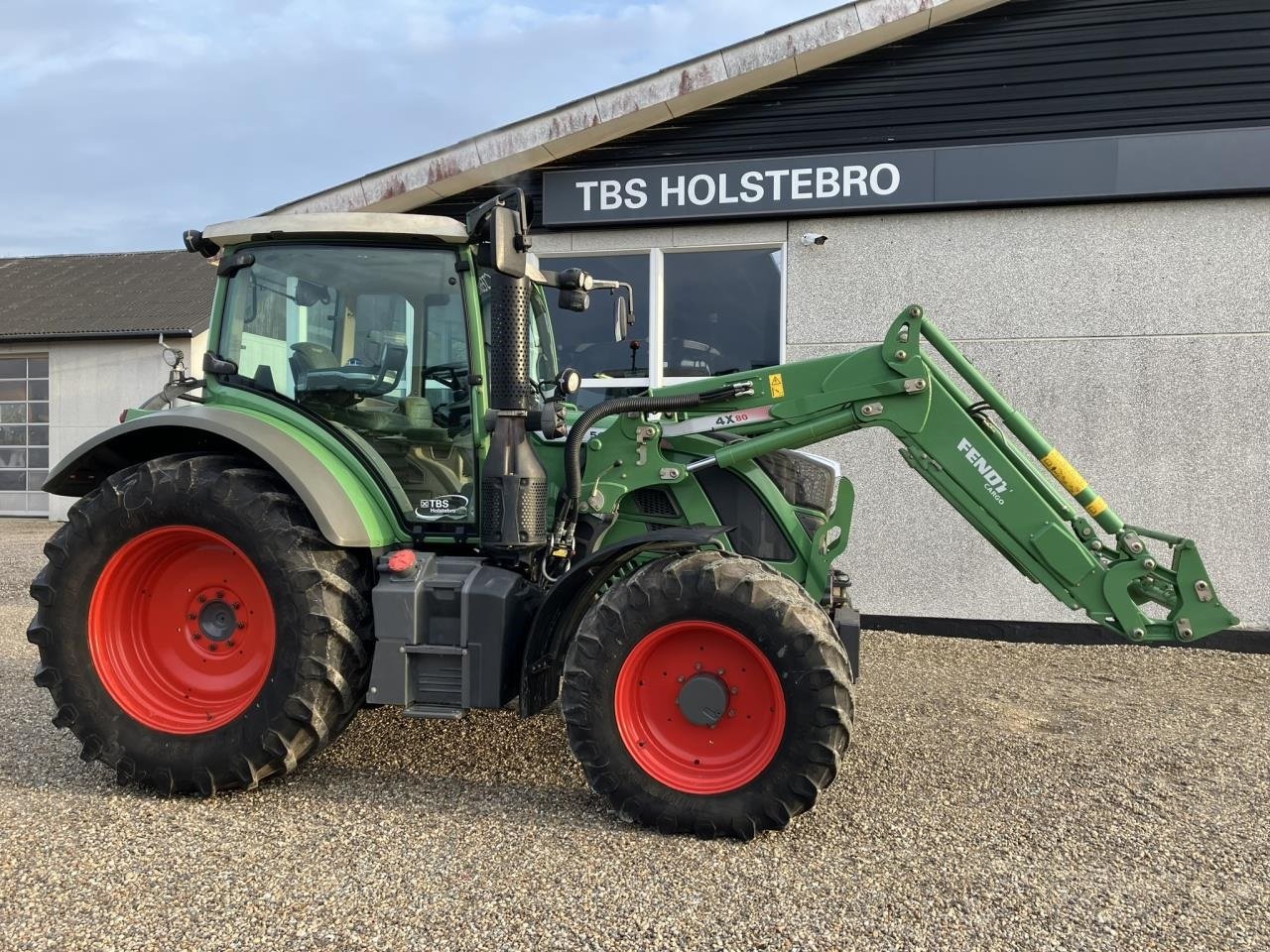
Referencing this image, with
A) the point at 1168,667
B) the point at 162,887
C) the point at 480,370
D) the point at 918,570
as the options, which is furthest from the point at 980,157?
Answer: the point at 162,887

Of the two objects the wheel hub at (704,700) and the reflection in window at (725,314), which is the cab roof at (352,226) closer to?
the wheel hub at (704,700)

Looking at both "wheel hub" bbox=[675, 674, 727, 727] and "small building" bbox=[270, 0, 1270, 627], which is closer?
"wheel hub" bbox=[675, 674, 727, 727]

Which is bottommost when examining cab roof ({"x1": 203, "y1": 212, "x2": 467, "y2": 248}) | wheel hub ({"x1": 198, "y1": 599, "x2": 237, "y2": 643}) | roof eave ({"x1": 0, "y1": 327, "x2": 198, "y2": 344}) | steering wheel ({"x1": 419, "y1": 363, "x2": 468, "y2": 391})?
wheel hub ({"x1": 198, "y1": 599, "x2": 237, "y2": 643})

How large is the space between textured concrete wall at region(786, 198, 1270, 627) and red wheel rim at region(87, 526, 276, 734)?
15.9 feet

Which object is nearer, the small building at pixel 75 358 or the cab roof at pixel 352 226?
the cab roof at pixel 352 226

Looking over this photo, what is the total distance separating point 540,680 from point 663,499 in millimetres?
991

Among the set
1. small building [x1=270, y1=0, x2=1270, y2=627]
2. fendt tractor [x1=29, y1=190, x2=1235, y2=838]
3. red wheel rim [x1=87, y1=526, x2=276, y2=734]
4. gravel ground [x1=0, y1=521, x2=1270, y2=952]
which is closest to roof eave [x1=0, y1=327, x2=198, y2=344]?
small building [x1=270, y1=0, x2=1270, y2=627]

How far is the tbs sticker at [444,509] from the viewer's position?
3.97 m

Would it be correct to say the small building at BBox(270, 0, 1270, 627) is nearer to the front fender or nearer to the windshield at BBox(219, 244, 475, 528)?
the windshield at BBox(219, 244, 475, 528)

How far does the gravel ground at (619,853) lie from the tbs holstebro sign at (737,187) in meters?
4.22

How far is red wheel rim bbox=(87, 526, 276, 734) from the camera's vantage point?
149 inches

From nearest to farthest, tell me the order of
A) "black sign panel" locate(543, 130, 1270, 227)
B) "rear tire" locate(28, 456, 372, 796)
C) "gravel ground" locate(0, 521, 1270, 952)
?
1. "gravel ground" locate(0, 521, 1270, 952)
2. "rear tire" locate(28, 456, 372, 796)
3. "black sign panel" locate(543, 130, 1270, 227)

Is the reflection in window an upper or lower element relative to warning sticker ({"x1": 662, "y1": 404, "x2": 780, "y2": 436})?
upper

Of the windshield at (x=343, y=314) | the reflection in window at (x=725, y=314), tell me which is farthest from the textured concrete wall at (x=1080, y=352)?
the windshield at (x=343, y=314)
